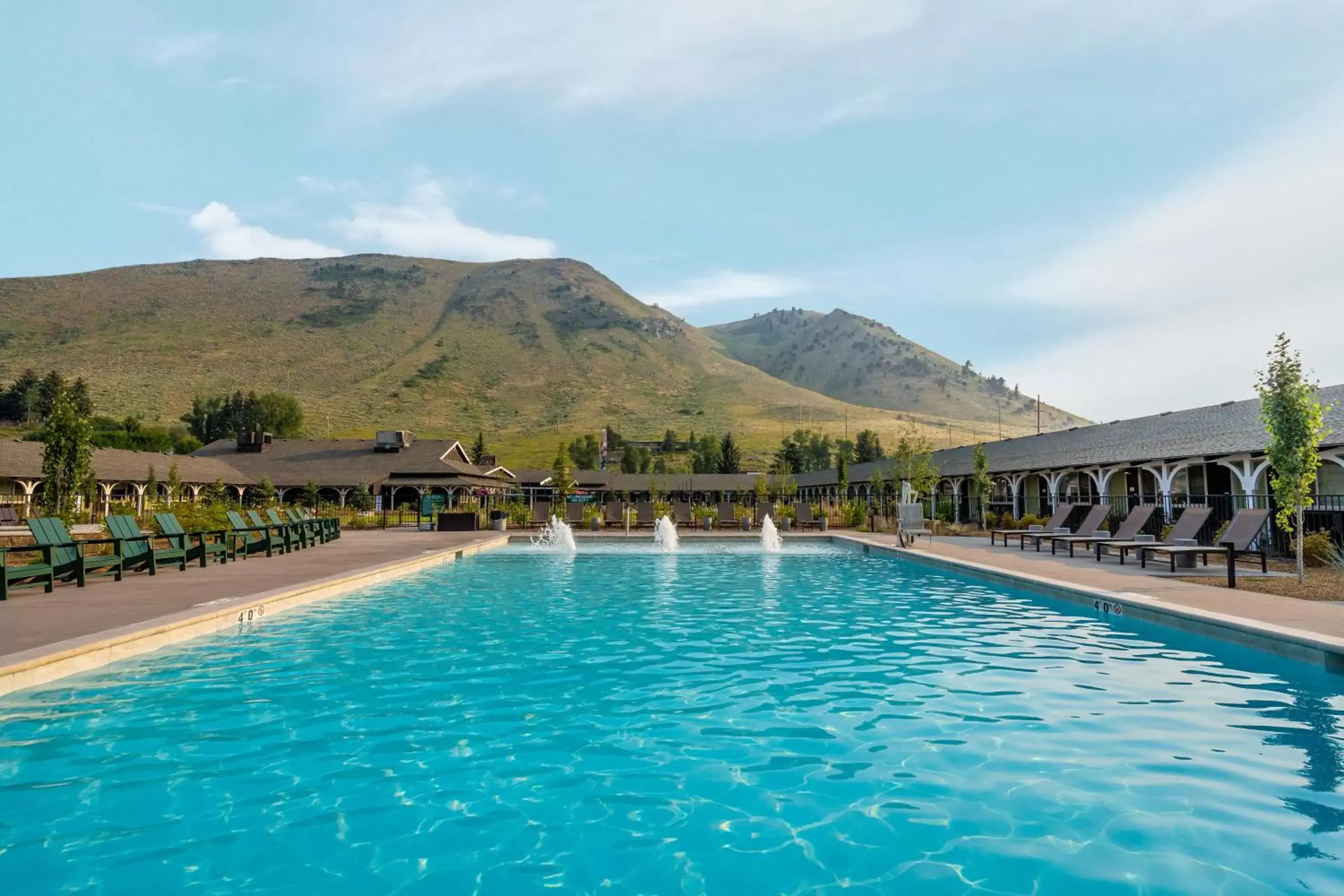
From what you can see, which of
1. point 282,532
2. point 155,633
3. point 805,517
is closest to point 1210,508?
point 155,633

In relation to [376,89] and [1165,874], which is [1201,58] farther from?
[376,89]

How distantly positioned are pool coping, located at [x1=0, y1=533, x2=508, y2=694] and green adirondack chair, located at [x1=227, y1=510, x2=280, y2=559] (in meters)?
3.79

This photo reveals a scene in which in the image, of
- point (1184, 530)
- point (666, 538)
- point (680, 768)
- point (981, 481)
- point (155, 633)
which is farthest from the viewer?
point (981, 481)

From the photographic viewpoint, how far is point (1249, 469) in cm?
1627

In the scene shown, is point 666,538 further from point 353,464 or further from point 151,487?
point 353,464

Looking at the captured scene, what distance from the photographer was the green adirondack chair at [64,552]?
9.36 metres

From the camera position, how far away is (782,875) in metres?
3.03

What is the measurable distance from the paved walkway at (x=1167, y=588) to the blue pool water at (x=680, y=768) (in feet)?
3.02

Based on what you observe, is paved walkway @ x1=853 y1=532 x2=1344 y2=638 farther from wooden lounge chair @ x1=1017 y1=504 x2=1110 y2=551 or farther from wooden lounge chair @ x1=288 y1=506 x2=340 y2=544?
wooden lounge chair @ x1=288 y1=506 x2=340 y2=544

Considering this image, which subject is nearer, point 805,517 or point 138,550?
point 138,550

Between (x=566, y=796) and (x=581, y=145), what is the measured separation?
65.0 ft

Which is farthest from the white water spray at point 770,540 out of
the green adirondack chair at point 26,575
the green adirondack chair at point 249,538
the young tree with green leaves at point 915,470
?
the green adirondack chair at point 26,575

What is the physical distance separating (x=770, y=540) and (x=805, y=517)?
9311 millimetres

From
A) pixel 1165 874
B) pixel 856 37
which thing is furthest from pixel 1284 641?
pixel 856 37
